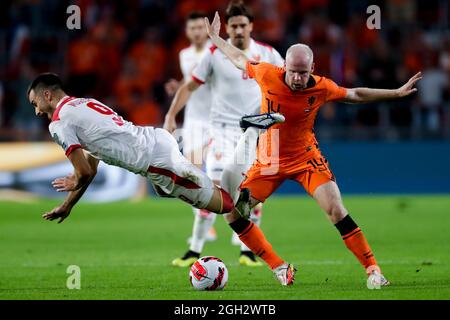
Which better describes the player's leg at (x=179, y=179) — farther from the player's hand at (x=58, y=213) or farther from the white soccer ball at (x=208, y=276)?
the player's hand at (x=58, y=213)

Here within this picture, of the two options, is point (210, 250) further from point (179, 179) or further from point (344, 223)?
point (344, 223)

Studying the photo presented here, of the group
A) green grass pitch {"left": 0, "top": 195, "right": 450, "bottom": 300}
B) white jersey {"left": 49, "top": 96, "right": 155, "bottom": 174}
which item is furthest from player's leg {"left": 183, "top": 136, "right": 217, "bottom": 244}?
white jersey {"left": 49, "top": 96, "right": 155, "bottom": 174}

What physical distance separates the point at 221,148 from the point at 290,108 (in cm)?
231

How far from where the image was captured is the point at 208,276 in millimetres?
8664

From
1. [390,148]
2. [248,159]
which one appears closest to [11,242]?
[248,159]

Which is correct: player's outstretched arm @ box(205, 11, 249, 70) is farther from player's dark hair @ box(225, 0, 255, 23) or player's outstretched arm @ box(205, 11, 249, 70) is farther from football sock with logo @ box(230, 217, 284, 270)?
football sock with logo @ box(230, 217, 284, 270)

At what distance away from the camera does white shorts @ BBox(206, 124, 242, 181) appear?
36.8ft

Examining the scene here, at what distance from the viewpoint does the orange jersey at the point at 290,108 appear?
9.02 metres

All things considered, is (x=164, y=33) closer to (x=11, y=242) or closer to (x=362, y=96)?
(x=11, y=242)

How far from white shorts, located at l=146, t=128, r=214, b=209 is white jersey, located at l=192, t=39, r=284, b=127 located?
7.12ft

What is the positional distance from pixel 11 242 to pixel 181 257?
3.18 metres

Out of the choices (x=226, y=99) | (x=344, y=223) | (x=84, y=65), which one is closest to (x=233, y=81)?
(x=226, y=99)

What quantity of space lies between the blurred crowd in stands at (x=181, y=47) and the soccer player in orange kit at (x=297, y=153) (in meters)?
10.5

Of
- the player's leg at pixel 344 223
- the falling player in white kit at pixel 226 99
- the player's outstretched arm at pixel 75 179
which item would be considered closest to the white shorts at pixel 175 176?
the player's outstretched arm at pixel 75 179
